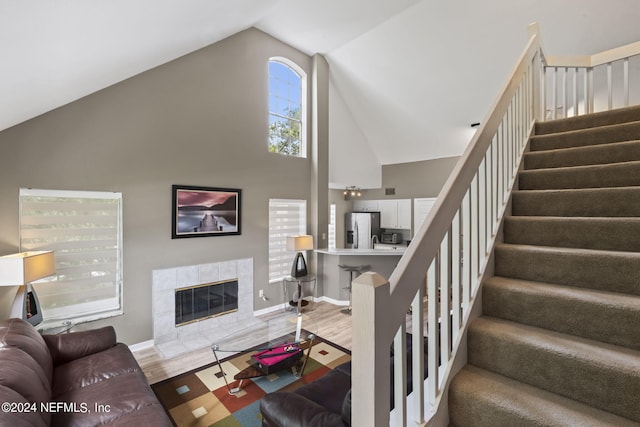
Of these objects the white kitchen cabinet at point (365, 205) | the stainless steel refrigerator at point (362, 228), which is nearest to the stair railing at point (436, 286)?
the stainless steel refrigerator at point (362, 228)

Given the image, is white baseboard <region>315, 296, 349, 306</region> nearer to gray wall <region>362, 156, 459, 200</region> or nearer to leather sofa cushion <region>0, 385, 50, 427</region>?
gray wall <region>362, 156, 459, 200</region>

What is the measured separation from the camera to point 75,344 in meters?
2.56

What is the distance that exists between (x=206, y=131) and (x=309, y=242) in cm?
233

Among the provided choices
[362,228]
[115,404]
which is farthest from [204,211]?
[362,228]

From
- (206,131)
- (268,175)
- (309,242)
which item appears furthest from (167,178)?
(309,242)

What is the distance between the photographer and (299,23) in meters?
4.57

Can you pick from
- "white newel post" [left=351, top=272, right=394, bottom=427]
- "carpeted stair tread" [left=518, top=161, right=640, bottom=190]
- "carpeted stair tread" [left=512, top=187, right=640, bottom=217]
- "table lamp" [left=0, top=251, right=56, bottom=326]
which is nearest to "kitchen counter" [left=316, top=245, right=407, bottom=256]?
"carpeted stair tread" [left=518, top=161, right=640, bottom=190]

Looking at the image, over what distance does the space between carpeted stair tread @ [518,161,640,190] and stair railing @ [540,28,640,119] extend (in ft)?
3.86

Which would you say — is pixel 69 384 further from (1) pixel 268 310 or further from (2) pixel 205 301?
(1) pixel 268 310

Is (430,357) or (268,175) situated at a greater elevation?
(268,175)

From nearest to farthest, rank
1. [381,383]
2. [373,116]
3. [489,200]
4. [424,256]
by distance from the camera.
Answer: [381,383] < [424,256] < [489,200] < [373,116]

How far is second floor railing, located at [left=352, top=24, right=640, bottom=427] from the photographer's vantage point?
0.88 metres

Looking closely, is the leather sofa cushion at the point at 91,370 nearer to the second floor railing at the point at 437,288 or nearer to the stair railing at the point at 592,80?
the second floor railing at the point at 437,288

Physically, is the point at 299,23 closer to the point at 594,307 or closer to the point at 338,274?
the point at 338,274
